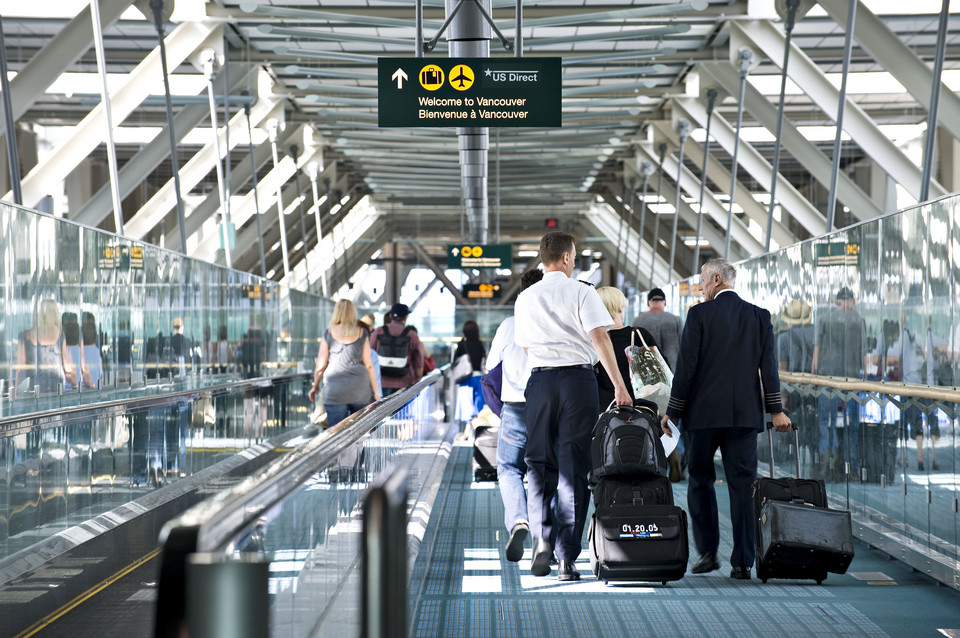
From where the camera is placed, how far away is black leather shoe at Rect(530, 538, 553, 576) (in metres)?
5.91

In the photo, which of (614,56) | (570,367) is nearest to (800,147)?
(614,56)

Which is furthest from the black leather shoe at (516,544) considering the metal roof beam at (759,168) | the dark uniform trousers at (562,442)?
the metal roof beam at (759,168)

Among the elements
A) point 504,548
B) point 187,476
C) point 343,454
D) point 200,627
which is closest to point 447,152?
point 187,476

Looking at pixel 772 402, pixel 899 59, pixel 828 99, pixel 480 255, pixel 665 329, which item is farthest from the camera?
pixel 480 255

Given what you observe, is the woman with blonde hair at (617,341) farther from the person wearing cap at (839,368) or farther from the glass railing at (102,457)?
the glass railing at (102,457)

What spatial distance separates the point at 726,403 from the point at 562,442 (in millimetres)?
860

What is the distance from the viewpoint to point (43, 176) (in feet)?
Result: 48.4

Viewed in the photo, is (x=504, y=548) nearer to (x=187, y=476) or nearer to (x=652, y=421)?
(x=652, y=421)

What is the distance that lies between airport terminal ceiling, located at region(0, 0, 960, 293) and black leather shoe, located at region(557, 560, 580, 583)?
6.33 metres

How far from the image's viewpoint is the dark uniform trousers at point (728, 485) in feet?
19.5

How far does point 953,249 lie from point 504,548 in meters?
2.99

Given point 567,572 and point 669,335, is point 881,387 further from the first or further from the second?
point 669,335

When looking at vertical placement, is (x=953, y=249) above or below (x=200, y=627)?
above

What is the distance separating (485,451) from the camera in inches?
396
